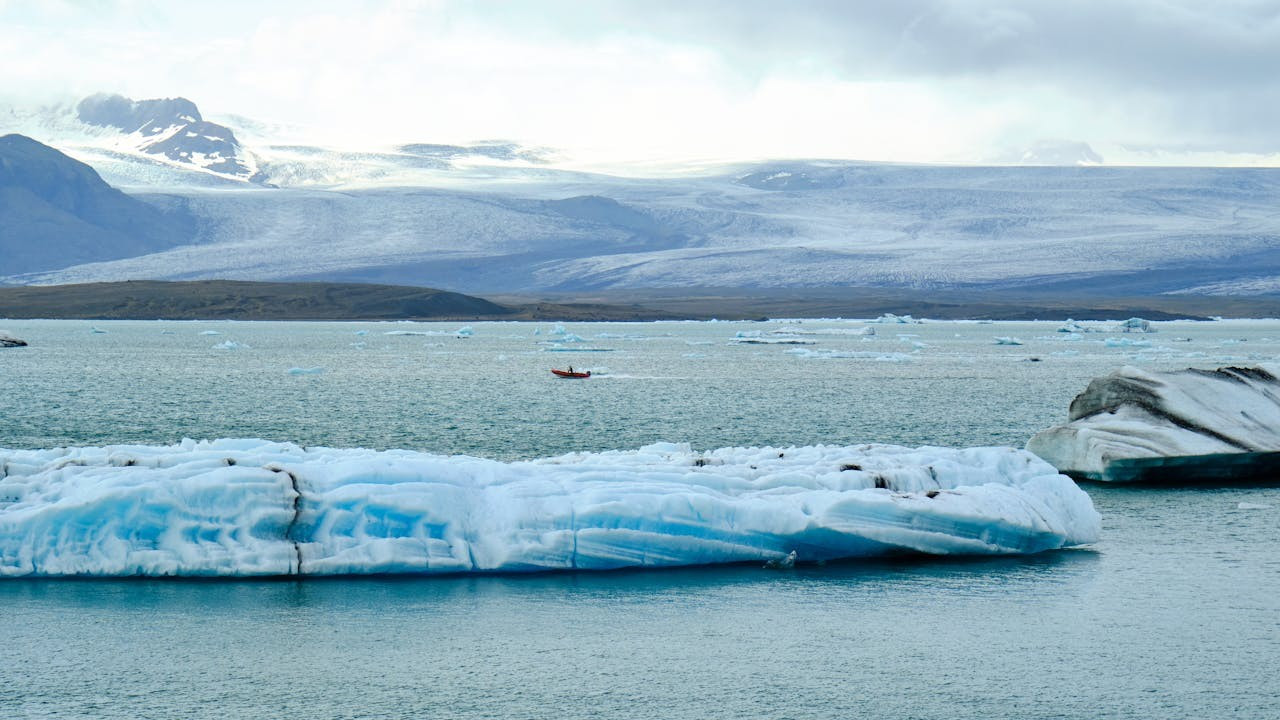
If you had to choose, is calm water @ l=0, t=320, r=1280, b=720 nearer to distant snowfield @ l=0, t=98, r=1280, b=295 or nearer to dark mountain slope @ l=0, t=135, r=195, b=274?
distant snowfield @ l=0, t=98, r=1280, b=295

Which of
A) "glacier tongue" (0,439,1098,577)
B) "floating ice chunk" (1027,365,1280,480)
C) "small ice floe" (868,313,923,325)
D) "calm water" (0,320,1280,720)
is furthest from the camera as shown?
"small ice floe" (868,313,923,325)

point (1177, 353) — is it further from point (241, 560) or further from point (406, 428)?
point (241, 560)

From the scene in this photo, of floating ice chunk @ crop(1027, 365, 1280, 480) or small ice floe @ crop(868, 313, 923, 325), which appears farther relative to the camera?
small ice floe @ crop(868, 313, 923, 325)

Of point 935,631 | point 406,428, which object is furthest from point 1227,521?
point 406,428

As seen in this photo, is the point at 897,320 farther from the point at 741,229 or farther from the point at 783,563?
the point at 783,563

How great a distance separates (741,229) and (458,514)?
146 metres

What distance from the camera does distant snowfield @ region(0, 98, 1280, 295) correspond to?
132 m

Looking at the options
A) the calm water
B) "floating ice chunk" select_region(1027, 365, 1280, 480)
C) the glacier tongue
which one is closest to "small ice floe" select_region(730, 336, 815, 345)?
"floating ice chunk" select_region(1027, 365, 1280, 480)

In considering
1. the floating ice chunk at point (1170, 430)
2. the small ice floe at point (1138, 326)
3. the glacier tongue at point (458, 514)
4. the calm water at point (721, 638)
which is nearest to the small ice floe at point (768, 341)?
the small ice floe at point (1138, 326)

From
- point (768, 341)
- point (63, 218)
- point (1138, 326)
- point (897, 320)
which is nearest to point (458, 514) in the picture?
point (768, 341)

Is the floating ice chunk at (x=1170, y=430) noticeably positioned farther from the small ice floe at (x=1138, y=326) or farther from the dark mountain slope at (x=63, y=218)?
the dark mountain slope at (x=63, y=218)

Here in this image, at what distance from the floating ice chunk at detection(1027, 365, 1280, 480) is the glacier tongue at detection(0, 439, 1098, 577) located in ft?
13.0

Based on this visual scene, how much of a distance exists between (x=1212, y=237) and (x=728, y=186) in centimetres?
5898

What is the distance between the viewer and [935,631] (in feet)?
30.3
